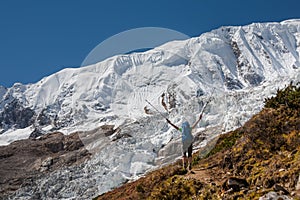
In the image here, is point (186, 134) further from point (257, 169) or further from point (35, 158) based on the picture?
point (35, 158)

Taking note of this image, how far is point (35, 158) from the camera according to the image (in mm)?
90188

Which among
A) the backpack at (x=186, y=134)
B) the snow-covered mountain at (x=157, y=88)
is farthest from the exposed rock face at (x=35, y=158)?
the backpack at (x=186, y=134)

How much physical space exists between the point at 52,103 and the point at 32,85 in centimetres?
2777

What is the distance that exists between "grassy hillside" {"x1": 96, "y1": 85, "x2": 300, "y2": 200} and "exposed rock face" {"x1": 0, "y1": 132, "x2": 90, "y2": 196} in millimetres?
58148

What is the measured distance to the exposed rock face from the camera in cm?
7219

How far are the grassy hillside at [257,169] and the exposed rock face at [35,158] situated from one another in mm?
58148

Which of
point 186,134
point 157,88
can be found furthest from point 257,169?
point 157,88

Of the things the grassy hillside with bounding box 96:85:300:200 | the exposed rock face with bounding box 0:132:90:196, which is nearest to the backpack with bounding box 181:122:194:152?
the grassy hillside with bounding box 96:85:300:200

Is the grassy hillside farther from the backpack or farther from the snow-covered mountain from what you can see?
the snow-covered mountain

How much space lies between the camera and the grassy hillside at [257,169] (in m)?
7.48

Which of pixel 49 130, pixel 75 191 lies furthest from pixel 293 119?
pixel 49 130

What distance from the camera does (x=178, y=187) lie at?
355 inches

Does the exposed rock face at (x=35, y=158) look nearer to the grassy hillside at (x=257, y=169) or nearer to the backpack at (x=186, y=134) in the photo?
the backpack at (x=186, y=134)

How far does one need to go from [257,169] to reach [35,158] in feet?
282
